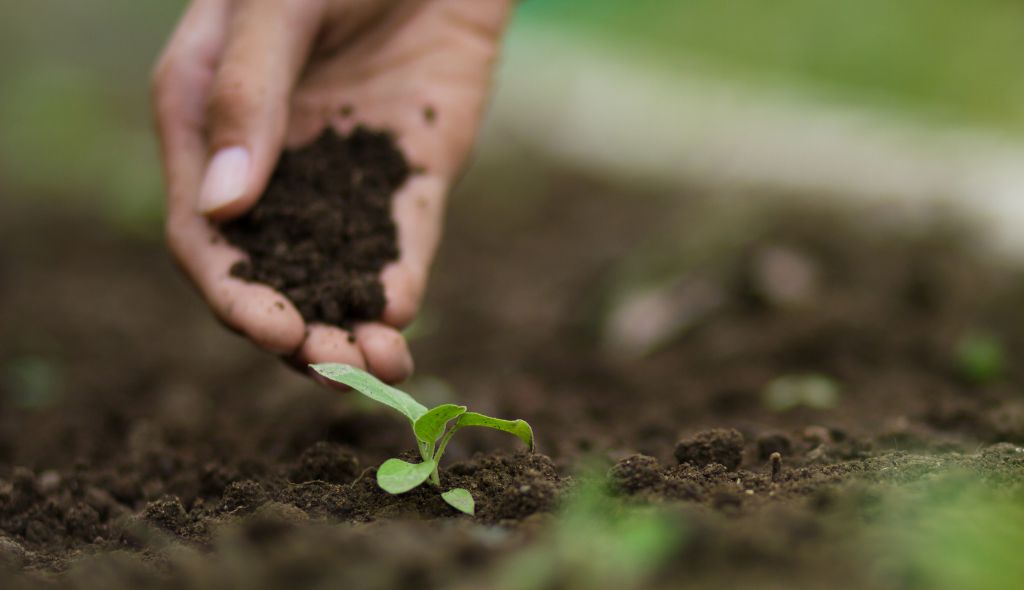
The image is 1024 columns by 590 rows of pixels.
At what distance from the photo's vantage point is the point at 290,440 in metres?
2.09

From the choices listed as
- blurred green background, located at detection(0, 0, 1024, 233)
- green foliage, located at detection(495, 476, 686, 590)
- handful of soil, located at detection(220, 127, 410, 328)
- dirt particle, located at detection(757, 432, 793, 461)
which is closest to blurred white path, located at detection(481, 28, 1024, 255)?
blurred green background, located at detection(0, 0, 1024, 233)

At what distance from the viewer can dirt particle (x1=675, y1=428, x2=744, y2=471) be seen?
5.26 feet

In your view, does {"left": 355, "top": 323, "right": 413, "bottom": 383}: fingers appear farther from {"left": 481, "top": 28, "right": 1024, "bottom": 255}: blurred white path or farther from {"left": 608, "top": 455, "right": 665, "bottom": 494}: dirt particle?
{"left": 481, "top": 28, "right": 1024, "bottom": 255}: blurred white path

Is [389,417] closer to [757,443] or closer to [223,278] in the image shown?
[223,278]

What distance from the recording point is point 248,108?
191 centimetres

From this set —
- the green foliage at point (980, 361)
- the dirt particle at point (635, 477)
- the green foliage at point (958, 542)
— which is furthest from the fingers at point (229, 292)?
the green foliage at point (980, 361)

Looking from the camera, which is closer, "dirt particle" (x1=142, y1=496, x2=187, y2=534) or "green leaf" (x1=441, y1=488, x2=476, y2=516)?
"green leaf" (x1=441, y1=488, x2=476, y2=516)

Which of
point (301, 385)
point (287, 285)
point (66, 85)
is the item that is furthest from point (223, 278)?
point (66, 85)

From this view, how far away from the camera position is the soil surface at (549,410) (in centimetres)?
109

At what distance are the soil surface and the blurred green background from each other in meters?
0.60

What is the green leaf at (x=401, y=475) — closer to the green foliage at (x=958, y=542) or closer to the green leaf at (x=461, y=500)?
the green leaf at (x=461, y=500)

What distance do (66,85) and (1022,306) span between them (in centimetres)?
525

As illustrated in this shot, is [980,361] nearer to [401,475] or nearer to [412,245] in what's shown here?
[412,245]

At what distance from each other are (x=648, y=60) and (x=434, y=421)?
5590 mm
